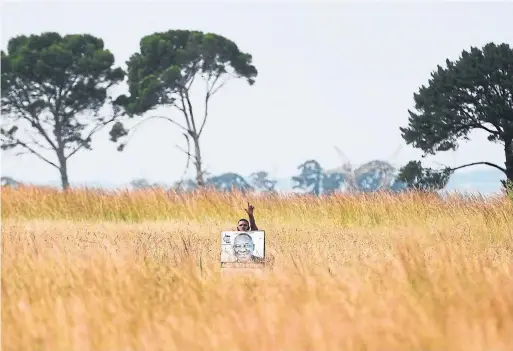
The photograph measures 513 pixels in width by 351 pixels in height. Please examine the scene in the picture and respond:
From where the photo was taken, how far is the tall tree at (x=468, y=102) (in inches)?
937

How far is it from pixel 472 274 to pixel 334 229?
22.4 feet

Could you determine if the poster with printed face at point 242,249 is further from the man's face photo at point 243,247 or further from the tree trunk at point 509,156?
the tree trunk at point 509,156

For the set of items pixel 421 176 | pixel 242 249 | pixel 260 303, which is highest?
pixel 421 176

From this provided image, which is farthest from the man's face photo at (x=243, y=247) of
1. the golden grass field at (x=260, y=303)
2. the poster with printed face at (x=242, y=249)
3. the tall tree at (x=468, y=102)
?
the tall tree at (x=468, y=102)

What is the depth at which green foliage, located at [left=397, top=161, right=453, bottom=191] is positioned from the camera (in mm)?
25266

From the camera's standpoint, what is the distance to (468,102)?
24625 millimetres

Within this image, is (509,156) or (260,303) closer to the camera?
(260,303)

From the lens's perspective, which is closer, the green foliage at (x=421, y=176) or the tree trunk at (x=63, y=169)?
the green foliage at (x=421, y=176)

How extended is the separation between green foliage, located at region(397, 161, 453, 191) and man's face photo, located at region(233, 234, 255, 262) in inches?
734

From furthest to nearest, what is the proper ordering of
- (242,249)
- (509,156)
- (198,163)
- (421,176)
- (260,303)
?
(198,163) < (421,176) < (509,156) < (242,249) < (260,303)

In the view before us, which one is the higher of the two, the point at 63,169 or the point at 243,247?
the point at 63,169

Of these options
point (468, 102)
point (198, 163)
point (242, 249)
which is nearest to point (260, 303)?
point (242, 249)

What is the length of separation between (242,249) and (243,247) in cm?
2

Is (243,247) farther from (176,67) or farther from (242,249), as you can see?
(176,67)
